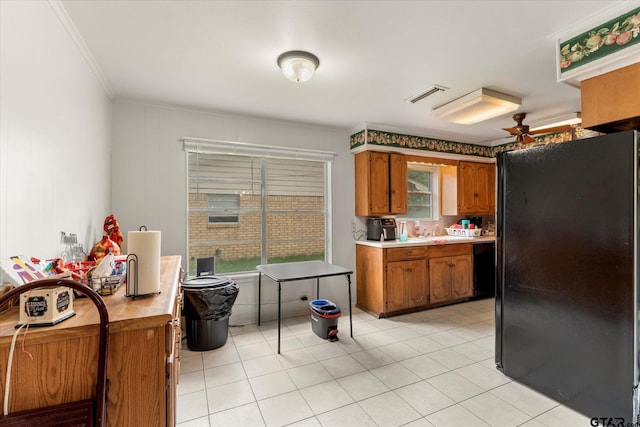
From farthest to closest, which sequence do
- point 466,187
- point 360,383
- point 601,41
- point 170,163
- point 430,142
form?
point 466,187 → point 430,142 → point 170,163 → point 360,383 → point 601,41

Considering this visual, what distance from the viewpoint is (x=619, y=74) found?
6.00 feet

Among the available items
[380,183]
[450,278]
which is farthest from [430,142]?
[450,278]

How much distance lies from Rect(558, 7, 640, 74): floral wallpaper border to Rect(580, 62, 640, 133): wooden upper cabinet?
0.47ft

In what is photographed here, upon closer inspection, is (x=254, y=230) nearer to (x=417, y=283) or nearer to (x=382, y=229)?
(x=382, y=229)

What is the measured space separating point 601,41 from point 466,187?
10.5 feet

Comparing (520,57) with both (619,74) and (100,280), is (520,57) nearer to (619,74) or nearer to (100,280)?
(619,74)

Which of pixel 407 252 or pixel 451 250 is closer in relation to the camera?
pixel 407 252

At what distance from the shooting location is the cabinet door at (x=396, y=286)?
3.76m

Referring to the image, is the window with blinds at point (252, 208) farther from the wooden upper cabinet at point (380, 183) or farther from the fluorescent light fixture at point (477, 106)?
the fluorescent light fixture at point (477, 106)

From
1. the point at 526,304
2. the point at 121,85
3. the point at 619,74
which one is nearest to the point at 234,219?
the point at 121,85

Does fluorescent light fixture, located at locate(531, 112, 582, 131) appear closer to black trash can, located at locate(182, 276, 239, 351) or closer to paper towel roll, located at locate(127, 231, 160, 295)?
black trash can, located at locate(182, 276, 239, 351)

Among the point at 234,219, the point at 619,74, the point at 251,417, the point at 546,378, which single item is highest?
the point at 619,74

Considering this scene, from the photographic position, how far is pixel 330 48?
212 centimetres

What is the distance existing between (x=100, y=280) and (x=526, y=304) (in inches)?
107
